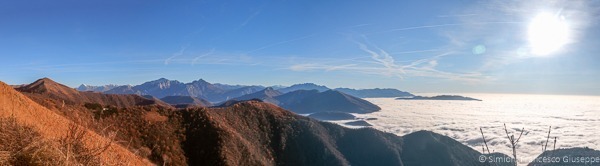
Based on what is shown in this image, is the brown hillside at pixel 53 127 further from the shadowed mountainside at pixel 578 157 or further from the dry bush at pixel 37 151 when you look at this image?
the shadowed mountainside at pixel 578 157

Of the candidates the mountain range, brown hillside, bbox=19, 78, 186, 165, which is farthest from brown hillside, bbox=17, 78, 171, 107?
brown hillside, bbox=19, 78, 186, 165

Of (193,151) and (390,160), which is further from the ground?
(193,151)

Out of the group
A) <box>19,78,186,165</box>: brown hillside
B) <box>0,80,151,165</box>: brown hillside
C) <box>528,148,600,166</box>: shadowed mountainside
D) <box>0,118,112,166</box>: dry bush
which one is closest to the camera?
<box>0,118,112,166</box>: dry bush

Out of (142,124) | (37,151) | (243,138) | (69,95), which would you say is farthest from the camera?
(69,95)

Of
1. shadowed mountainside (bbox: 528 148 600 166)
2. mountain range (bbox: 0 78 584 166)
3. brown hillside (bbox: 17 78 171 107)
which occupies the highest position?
brown hillside (bbox: 17 78 171 107)

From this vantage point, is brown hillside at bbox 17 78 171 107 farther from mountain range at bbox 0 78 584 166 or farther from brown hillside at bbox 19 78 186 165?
brown hillside at bbox 19 78 186 165

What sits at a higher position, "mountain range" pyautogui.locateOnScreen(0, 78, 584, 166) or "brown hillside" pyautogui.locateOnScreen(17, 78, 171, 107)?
"brown hillside" pyautogui.locateOnScreen(17, 78, 171, 107)

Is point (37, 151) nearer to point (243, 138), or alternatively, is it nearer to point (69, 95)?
point (243, 138)

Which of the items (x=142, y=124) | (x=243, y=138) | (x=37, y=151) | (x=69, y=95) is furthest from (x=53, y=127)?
(x=69, y=95)

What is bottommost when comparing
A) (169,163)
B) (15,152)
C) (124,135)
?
(169,163)

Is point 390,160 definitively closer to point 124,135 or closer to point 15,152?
point 124,135

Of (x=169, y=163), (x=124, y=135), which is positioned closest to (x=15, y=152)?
(x=169, y=163)
